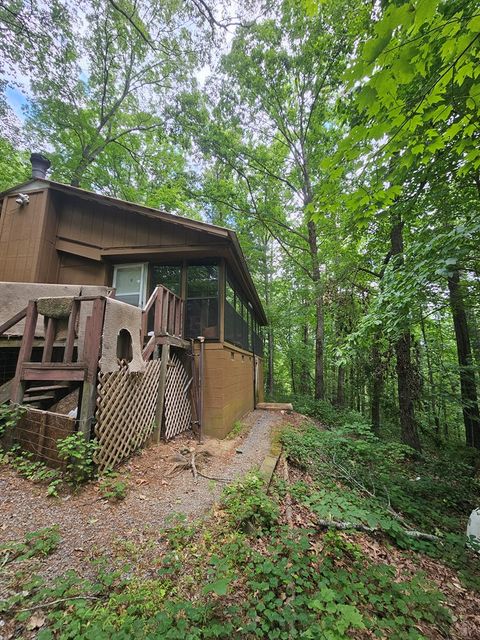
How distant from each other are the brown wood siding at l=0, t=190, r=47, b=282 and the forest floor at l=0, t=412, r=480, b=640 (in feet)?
17.1

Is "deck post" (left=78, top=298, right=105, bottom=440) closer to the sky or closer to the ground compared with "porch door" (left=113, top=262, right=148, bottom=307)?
closer to the ground

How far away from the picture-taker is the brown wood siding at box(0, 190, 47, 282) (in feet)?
22.1

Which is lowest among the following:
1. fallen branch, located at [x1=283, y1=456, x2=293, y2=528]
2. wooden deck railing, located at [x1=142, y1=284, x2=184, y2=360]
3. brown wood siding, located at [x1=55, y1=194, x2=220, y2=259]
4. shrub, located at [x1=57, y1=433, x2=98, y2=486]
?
fallen branch, located at [x1=283, y1=456, x2=293, y2=528]

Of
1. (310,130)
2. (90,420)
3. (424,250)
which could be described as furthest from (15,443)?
(310,130)

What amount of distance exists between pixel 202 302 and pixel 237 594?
5420mm

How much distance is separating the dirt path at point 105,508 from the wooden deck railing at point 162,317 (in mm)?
1959

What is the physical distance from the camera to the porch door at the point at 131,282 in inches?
281

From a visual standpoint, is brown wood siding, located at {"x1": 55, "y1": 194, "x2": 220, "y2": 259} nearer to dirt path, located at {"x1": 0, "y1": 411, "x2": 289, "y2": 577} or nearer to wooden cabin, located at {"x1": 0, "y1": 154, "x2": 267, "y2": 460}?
wooden cabin, located at {"x1": 0, "y1": 154, "x2": 267, "y2": 460}

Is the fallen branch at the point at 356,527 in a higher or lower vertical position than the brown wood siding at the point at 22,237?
lower

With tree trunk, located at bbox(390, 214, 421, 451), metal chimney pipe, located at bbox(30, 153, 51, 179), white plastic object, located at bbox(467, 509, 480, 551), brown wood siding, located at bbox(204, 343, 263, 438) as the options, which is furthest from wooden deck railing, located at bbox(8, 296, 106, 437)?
tree trunk, located at bbox(390, 214, 421, 451)

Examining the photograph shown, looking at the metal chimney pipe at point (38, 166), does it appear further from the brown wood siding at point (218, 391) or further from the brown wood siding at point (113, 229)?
the brown wood siding at point (218, 391)

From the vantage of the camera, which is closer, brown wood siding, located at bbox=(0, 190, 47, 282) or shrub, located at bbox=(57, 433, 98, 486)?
shrub, located at bbox=(57, 433, 98, 486)

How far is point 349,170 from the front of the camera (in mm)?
2781

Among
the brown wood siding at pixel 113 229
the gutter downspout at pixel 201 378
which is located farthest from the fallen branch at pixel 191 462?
the brown wood siding at pixel 113 229
